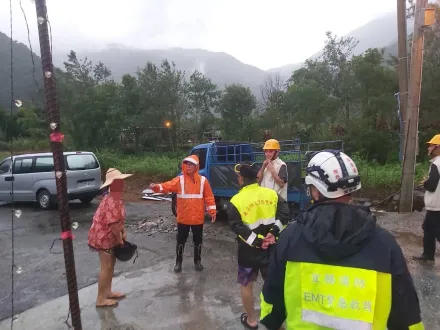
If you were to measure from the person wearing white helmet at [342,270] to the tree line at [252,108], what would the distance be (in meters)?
14.2

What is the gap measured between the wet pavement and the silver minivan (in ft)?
10.1

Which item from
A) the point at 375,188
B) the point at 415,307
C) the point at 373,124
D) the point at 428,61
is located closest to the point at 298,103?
the point at 373,124

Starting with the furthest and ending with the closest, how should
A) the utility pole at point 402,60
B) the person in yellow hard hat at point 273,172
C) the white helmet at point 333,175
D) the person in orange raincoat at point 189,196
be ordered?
1. the utility pole at point 402,60
2. the person in yellow hard hat at point 273,172
3. the person in orange raincoat at point 189,196
4. the white helmet at point 333,175

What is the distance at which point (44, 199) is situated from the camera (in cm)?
1098

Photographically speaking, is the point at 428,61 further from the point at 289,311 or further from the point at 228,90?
the point at 289,311

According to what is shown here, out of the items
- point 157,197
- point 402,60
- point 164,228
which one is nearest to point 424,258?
point 164,228

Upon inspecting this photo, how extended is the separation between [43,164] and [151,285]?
792cm

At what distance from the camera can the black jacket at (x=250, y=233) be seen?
3.17 m

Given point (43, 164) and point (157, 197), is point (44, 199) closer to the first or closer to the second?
point (43, 164)

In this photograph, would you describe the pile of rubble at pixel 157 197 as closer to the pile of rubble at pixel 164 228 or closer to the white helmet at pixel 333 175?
the pile of rubble at pixel 164 228

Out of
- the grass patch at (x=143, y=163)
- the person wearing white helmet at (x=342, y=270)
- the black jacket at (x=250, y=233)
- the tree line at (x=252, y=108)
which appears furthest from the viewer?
the grass patch at (x=143, y=163)

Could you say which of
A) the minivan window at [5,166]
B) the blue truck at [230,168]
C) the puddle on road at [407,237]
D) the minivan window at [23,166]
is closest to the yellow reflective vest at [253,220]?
the blue truck at [230,168]

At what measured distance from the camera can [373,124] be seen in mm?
15312

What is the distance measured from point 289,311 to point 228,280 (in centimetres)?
339
